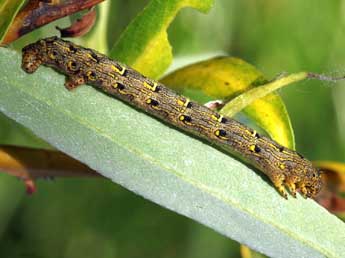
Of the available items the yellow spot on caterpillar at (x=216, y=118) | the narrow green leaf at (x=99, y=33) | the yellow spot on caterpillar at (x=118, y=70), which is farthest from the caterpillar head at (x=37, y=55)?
the yellow spot on caterpillar at (x=216, y=118)

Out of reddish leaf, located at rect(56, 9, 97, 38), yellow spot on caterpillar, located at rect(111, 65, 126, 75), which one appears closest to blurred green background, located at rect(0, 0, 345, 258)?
yellow spot on caterpillar, located at rect(111, 65, 126, 75)

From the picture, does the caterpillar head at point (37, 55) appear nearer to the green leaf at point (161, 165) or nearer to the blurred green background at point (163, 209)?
the green leaf at point (161, 165)

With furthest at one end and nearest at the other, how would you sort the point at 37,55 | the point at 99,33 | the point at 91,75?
the point at 99,33 → the point at 91,75 → the point at 37,55

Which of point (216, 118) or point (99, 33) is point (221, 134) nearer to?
point (216, 118)

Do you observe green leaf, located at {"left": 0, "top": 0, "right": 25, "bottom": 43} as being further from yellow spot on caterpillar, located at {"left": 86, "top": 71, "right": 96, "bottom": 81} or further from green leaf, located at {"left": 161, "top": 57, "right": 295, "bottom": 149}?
green leaf, located at {"left": 161, "top": 57, "right": 295, "bottom": 149}

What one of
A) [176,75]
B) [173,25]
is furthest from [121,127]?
[173,25]

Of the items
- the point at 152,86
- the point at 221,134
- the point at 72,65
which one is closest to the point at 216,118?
the point at 221,134

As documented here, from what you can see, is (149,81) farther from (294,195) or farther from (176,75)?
(294,195)
